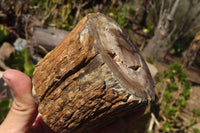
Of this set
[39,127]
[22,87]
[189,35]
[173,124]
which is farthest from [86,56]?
[189,35]

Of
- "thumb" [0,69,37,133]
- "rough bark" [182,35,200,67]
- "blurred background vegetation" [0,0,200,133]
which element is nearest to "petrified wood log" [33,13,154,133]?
"thumb" [0,69,37,133]

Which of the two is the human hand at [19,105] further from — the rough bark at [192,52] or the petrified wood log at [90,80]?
the rough bark at [192,52]

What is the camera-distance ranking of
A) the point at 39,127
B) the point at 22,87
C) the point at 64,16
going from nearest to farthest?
the point at 22,87 → the point at 39,127 → the point at 64,16

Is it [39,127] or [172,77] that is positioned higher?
[39,127]

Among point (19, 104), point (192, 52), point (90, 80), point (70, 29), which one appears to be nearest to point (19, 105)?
point (19, 104)

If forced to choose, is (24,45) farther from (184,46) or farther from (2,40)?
(184,46)

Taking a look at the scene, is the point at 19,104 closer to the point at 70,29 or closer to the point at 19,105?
the point at 19,105

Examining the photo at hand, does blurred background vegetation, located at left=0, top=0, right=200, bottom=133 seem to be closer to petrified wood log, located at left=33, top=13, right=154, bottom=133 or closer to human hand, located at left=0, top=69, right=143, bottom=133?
human hand, located at left=0, top=69, right=143, bottom=133
